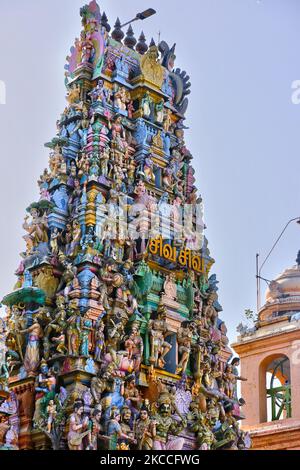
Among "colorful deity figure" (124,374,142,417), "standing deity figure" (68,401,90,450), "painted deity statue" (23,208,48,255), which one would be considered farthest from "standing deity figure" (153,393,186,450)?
"painted deity statue" (23,208,48,255)

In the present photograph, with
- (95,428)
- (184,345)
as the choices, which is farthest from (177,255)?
(95,428)

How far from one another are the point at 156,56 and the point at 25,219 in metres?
5.74

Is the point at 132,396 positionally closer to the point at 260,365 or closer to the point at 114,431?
the point at 114,431

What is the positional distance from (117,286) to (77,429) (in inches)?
150

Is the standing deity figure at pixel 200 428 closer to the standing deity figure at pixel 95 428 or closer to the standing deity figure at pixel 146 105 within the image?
the standing deity figure at pixel 95 428

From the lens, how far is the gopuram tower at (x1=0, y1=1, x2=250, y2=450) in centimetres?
2325

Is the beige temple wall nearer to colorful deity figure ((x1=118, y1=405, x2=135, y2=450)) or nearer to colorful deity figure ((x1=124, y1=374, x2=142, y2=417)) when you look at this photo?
colorful deity figure ((x1=124, y1=374, x2=142, y2=417))

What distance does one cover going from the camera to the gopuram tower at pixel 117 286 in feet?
76.3

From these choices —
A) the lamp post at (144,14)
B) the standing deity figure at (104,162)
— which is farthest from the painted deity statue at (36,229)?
the lamp post at (144,14)

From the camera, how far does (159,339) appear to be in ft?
82.1

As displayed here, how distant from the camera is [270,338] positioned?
3222cm

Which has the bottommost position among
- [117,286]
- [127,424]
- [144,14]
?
[127,424]
